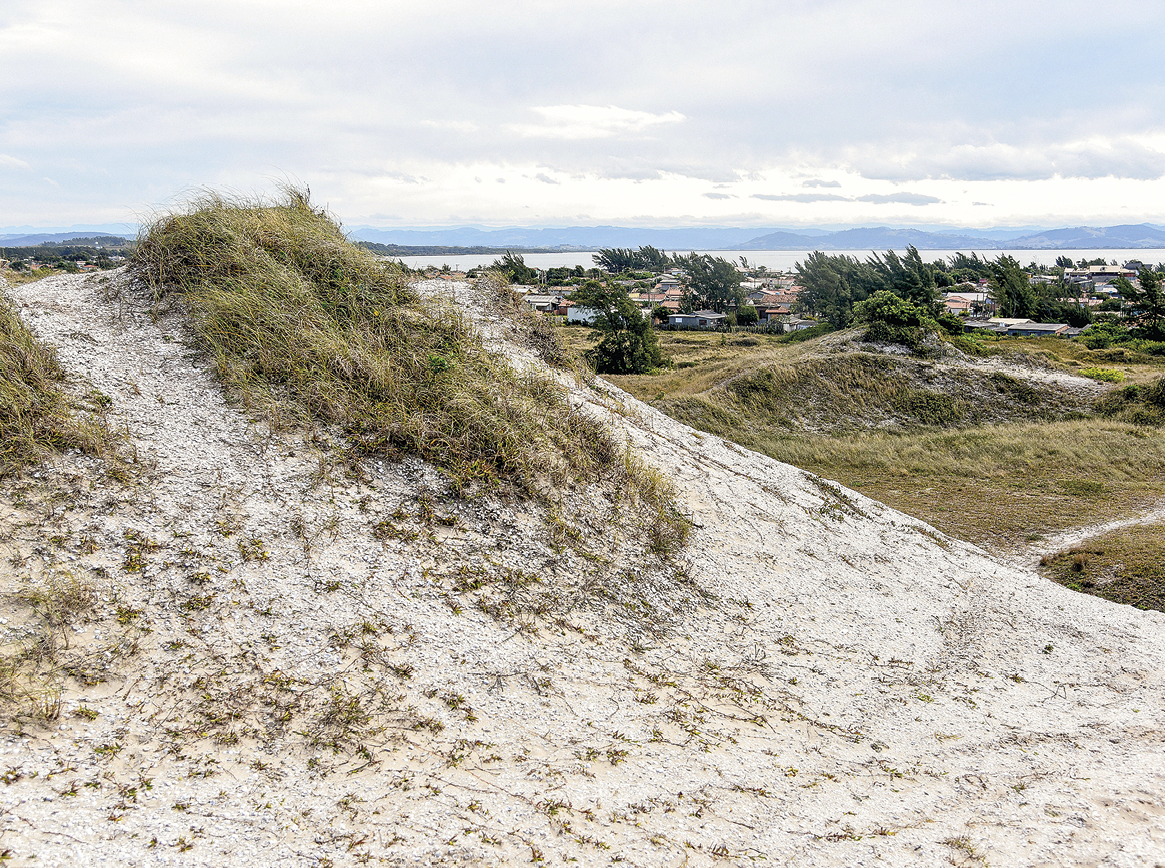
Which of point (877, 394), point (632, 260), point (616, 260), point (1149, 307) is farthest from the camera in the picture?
point (632, 260)

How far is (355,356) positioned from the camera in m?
10.3

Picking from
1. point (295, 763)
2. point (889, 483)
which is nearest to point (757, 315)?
point (889, 483)

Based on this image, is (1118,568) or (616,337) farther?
(616,337)

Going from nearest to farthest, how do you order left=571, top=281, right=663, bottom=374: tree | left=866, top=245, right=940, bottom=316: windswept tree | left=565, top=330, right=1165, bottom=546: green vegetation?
left=565, top=330, right=1165, bottom=546: green vegetation, left=571, top=281, right=663, bottom=374: tree, left=866, top=245, right=940, bottom=316: windswept tree

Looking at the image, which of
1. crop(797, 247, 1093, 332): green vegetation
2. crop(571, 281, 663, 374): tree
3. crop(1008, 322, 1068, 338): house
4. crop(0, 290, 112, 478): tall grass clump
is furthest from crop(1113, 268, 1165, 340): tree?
crop(0, 290, 112, 478): tall grass clump

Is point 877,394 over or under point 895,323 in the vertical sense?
under

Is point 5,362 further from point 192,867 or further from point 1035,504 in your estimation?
point 1035,504

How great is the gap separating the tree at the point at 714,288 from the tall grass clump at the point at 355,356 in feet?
300

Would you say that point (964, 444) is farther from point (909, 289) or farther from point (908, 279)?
point (908, 279)

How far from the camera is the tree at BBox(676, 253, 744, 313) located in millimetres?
101688

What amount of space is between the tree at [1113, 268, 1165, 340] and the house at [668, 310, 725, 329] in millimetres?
44061

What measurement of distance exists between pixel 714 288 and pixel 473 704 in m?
102

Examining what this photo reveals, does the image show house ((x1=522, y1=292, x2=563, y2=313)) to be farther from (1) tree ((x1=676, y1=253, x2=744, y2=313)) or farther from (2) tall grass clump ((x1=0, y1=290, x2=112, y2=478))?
(1) tree ((x1=676, y1=253, x2=744, y2=313))

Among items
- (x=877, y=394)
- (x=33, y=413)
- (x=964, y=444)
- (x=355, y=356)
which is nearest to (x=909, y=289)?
(x=877, y=394)
